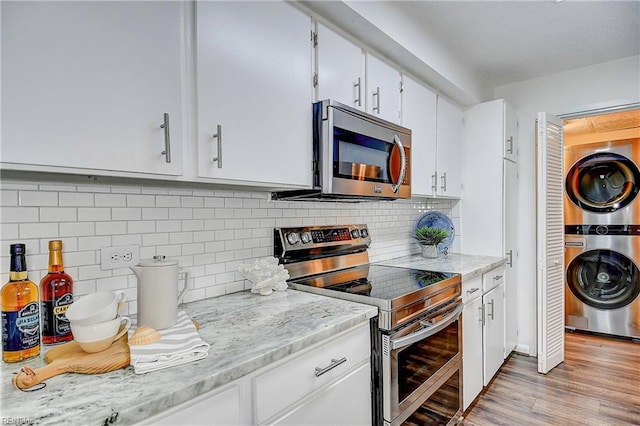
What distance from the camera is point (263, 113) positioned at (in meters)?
1.34

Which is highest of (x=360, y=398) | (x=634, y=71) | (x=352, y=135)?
(x=634, y=71)

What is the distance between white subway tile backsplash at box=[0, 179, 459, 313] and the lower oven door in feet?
2.44

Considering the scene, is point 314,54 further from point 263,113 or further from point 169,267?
point 169,267

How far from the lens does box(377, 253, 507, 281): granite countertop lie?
2213mm

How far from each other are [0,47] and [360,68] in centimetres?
146

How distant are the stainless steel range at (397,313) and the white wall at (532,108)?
161 cm

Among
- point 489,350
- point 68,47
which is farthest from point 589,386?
point 68,47

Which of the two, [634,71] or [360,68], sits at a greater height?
[634,71]

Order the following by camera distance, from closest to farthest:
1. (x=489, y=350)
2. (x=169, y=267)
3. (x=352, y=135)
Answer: (x=169, y=267) → (x=352, y=135) → (x=489, y=350)

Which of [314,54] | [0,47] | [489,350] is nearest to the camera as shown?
[0,47]

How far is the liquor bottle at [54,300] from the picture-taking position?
102 cm

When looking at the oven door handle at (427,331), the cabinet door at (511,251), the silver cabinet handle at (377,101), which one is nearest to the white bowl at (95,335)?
the oven door handle at (427,331)

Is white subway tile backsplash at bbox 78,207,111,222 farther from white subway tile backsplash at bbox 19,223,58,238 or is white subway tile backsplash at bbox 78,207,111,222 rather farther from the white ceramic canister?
the white ceramic canister

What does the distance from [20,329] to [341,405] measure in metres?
0.98
